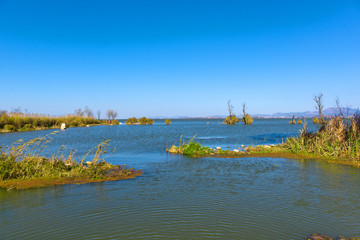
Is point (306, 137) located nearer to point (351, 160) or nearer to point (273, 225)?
point (351, 160)

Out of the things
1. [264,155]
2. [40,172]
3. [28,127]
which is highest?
[28,127]

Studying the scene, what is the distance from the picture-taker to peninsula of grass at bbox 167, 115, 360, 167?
49.4ft

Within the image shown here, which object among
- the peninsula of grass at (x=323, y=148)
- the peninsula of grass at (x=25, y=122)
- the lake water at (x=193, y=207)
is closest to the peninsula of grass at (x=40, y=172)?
the lake water at (x=193, y=207)

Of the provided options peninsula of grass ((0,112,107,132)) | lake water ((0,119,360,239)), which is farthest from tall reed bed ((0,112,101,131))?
lake water ((0,119,360,239))

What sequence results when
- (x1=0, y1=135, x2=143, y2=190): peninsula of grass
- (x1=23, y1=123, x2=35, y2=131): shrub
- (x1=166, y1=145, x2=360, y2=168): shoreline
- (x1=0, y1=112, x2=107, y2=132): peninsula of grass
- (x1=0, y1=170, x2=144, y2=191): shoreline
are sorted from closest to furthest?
(x1=0, y1=170, x2=144, y2=191): shoreline → (x1=0, y1=135, x2=143, y2=190): peninsula of grass → (x1=166, y1=145, x2=360, y2=168): shoreline → (x1=0, y1=112, x2=107, y2=132): peninsula of grass → (x1=23, y1=123, x2=35, y2=131): shrub

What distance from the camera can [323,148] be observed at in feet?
54.2

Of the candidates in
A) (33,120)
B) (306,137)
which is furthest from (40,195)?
(33,120)

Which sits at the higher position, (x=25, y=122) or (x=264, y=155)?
(x=25, y=122)

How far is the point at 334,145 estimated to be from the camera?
15.9m

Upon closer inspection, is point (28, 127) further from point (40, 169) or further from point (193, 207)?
point (193, 207)

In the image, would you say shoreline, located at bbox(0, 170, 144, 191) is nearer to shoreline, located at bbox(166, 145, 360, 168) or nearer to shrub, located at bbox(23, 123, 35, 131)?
shoreline, located at bbox(166, 145, 360, 168)

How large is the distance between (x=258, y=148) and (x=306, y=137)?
346 cm

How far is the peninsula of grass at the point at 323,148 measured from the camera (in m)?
15.1

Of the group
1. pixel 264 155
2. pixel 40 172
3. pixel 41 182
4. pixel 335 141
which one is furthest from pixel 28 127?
pixel 335 141
